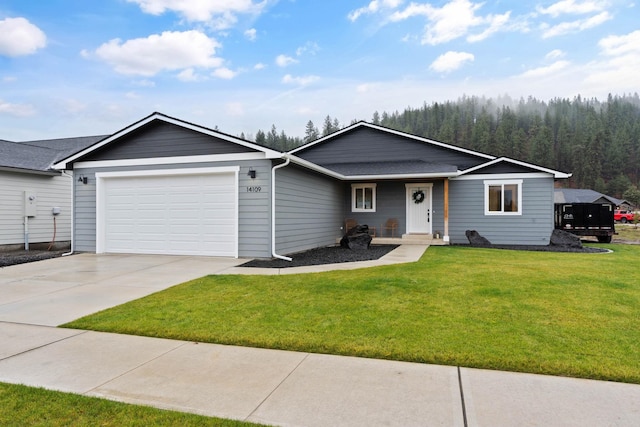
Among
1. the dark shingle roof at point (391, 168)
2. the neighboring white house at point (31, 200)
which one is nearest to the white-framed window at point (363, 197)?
the dark shingle roof at point (391, 168)

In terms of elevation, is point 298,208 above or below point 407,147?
below

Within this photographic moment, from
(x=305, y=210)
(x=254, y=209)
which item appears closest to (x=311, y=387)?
(x=254, y=209)

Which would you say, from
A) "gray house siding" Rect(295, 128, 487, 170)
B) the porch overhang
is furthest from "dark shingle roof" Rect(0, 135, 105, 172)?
the porch overhang

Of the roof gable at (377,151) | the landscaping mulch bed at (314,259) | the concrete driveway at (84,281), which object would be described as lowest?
the concrete driveway at (84,281)

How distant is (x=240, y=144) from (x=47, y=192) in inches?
360

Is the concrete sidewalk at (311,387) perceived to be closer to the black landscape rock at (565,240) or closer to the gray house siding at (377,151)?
the black landscape rock at (565,240)

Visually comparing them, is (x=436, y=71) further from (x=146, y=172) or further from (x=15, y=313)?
(x=15, y=313)

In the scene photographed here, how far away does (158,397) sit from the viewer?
2.78m

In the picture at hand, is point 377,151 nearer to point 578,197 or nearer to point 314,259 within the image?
point 314,259

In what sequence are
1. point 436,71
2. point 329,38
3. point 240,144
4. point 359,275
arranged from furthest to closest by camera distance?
point 436,71, point 329,38, point 240,144, point 359,275

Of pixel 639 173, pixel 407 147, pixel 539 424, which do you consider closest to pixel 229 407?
pixel 539 424

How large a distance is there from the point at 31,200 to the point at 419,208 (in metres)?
14.2

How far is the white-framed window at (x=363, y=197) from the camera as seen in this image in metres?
15.8

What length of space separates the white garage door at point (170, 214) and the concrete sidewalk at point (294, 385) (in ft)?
19.5
